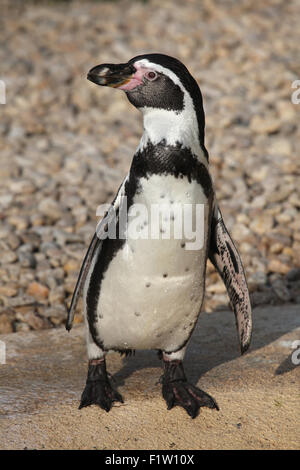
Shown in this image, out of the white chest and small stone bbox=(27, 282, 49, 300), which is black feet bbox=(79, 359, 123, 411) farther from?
small stone bbox=(27, 282, 49, 300)

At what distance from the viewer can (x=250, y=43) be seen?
7.38m

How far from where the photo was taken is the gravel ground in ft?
14.1

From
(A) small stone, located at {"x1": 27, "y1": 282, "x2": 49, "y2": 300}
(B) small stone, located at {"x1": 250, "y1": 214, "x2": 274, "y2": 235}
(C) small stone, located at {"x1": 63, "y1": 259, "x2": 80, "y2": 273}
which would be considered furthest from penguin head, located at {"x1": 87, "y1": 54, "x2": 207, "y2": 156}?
(B) small stone, located at {"x1": 250, "y1": 214, "x2": 274, "y2": 235}

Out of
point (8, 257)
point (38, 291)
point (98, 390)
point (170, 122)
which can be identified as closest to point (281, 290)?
point (38, 291)

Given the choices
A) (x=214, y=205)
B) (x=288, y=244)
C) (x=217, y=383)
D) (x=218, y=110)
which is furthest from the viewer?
(x=218, y=110)

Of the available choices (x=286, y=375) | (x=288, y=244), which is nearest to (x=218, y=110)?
(x=288, y=244)

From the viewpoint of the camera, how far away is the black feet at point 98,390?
2662 mm

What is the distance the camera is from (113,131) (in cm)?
611

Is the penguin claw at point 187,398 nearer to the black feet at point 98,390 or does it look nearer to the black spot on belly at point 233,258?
the black feet at point 98,390

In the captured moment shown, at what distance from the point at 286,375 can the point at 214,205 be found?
79cm

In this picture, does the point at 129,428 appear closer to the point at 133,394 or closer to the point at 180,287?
the point at 133,394

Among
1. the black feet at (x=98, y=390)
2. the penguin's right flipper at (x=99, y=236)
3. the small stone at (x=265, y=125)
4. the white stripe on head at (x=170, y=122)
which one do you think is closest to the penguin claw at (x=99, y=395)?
the black feet at (x=98, y=390)
